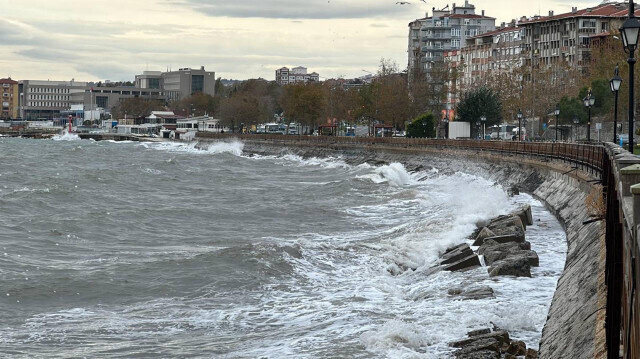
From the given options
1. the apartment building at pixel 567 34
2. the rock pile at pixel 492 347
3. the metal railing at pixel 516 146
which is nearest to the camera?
the rock pile at pixel 492 347

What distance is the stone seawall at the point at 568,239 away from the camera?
11258 mm

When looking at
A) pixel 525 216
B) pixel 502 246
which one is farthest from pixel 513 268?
pixel 525 216

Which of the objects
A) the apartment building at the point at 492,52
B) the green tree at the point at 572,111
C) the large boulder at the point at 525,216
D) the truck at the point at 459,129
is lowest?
the large boulder at the point at 525,216

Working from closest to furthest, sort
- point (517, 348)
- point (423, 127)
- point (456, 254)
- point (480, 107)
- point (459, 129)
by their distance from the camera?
point (517, 348) < point (456, 254) < point (480, 107) < point (459, 129) < point (423, 127)

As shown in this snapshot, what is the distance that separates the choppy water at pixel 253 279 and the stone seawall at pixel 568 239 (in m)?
0.71

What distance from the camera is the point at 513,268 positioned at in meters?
19.1

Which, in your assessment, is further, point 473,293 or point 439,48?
point 439,48

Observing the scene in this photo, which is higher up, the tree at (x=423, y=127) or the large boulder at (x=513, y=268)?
the tree at (x=423, y=127)

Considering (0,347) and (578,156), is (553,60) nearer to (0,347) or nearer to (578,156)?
(578,156)

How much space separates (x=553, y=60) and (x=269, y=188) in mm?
92893

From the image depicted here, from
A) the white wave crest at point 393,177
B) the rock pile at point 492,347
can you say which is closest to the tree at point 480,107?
the white wave crest at point 393,177

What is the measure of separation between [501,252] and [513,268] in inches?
90.3

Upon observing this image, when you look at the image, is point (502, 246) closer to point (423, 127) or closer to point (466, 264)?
point (466, 264)

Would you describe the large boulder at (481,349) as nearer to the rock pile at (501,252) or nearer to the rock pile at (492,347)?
the rock pile at (492,347)
